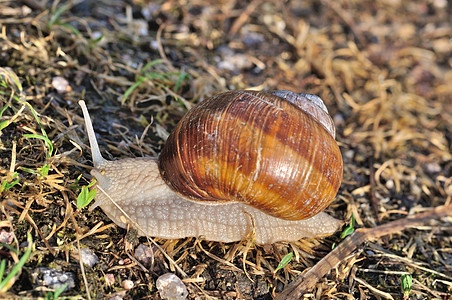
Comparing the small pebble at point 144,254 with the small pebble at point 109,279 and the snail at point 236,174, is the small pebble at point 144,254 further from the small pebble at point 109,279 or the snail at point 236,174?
the small pebble at point 109,279

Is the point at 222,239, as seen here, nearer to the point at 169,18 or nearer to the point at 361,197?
the point at 361,197

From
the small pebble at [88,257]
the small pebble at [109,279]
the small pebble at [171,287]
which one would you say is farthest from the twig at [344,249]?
the small pebble at [88,257]

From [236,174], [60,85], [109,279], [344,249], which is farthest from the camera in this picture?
[60,85]

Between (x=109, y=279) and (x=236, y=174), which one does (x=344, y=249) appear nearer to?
(x=236, y=174)

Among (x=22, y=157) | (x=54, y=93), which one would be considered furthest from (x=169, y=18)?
(x=22, y=157)

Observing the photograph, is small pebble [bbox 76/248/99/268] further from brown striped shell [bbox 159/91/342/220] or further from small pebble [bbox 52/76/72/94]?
small pebble [bbox 52/76/72/94]

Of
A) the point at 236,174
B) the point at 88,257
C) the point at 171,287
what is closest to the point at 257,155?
the point at 236,174
